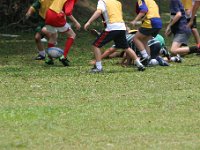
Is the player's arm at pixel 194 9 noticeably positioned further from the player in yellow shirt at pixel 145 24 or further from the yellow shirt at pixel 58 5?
the yellow shirt at pixel 58 5

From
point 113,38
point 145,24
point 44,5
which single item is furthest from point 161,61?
point 44,5

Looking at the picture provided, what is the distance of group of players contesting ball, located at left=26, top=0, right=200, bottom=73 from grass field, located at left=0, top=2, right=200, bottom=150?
328mm

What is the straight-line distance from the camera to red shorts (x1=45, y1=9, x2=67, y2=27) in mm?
13734

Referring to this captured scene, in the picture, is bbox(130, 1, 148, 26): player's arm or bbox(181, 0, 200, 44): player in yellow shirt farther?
bbox(181, 0, 200, 44): player in yellow shirt

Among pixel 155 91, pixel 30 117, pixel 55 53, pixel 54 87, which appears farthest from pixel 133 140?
pixel 55 53

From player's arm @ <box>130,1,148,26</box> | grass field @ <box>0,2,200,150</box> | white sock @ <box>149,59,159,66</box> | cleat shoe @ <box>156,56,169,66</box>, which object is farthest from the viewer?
white sock @ <box>149,59,159,66</box>

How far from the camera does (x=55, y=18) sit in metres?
13.8

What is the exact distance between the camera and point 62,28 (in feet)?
45.8

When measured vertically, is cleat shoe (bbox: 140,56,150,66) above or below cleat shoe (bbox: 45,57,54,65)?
above

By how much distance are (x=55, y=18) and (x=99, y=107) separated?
5414 mm

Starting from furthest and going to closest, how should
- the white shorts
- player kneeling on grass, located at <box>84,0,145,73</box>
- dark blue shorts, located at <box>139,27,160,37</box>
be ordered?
1. the white shorts
2. dark blue shorts, located at <box>139,27,160,37</box>
3. player kneeling on grass, located at <box>84,0,145,73</box>

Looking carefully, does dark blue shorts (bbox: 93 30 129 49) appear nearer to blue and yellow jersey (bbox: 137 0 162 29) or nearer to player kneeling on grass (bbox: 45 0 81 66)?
blue and yellow jersey (bbox: 137 0 162 29)

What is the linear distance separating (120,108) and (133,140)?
70.3 inches

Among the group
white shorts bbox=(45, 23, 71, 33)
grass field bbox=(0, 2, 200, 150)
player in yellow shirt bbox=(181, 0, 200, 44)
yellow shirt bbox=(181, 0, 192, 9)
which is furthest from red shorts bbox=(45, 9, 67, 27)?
yellow shirt bbox=(181, 0, 192, 9)
